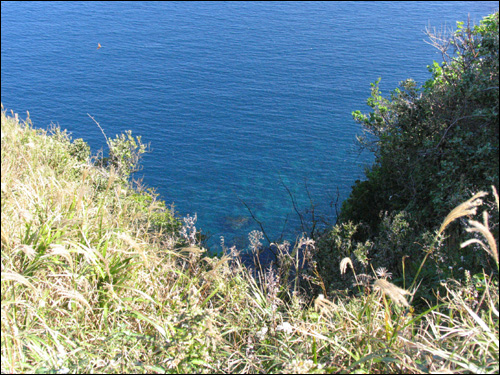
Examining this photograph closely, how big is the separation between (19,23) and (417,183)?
54.3 m

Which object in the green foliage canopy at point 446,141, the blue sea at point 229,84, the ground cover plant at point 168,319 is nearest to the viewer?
the ground cover plant at point 168,319

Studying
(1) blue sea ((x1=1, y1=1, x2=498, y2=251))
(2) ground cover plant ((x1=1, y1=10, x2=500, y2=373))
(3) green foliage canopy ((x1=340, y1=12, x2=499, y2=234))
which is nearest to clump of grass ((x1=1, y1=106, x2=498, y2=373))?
(2) ground cover plant ((x1=1, y1=10, x2=500, y2=373))

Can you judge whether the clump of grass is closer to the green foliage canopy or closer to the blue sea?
the green foliage canopy

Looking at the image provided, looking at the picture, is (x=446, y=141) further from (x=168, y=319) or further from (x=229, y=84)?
(x=229, y=84)

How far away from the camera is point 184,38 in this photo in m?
49.1

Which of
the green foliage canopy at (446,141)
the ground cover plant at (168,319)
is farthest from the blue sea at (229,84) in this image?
the ground cover plant at (168,319)

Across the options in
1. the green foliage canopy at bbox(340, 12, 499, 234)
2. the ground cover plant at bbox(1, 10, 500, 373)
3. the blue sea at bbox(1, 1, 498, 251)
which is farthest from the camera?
the blue sea at bbox(1, 1, 498, 251)

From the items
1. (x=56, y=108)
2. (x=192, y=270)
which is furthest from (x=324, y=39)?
(x=192, y=270)

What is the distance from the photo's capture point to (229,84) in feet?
126

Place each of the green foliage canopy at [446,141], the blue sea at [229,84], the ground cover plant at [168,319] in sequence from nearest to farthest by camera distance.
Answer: the ground cover plant at [168,319] → the green foliage canopy at [446,141] → the blue sea at [229,84]

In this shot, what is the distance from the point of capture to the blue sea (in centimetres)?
2570

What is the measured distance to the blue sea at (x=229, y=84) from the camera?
2570 centimetres

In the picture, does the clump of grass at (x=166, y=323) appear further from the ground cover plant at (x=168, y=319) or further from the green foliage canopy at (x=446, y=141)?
the green foliage canopy at (x=446, y=141)

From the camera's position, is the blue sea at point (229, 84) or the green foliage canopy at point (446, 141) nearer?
the green foliage canopy at point (446, 141)
